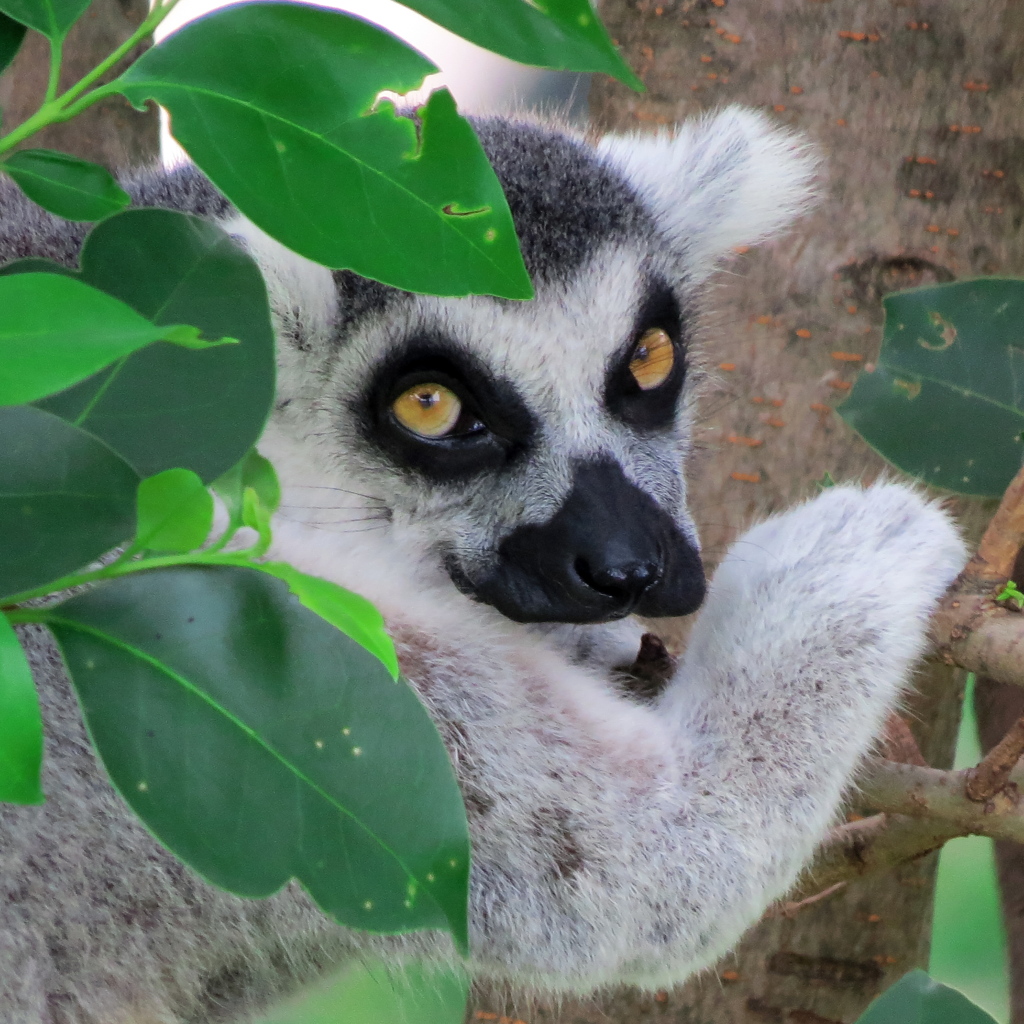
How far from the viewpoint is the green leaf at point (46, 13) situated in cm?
72

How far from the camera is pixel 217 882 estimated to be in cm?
69

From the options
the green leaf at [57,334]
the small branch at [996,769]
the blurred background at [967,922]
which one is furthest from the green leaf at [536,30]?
the blurred background at [967,922]

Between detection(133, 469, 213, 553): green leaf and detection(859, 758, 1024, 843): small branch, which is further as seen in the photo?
detection(859, 758, 1024, 843): small branch

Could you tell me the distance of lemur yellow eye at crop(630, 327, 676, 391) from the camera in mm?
1458

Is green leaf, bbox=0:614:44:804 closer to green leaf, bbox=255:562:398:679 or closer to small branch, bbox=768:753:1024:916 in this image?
green leaf, bbox=255:562:398:679

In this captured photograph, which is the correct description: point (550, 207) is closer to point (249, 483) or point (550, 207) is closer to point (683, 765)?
Answer: point (683, 765)

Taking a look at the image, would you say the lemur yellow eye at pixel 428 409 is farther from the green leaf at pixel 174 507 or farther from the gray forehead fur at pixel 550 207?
the green leaf at pixel 174 507

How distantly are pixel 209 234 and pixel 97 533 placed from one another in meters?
0.25

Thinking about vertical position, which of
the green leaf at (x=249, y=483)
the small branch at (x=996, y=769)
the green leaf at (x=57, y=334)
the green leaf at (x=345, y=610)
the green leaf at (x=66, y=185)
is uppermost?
the green leaf at (x=57, y=334)

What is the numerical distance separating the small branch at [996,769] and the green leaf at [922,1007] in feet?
0.65

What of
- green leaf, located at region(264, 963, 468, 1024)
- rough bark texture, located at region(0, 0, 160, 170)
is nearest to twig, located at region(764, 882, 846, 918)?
green leaf, located at region(264, 963, 468, 1024)

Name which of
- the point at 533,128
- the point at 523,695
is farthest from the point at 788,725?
the point at 533,128

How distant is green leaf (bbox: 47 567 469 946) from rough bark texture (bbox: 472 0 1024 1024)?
3.58 ft

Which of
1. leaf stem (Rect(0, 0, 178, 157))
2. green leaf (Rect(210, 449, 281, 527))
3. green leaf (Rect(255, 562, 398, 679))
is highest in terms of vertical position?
leaf stem (Rect(0, 0, 178, 157))
